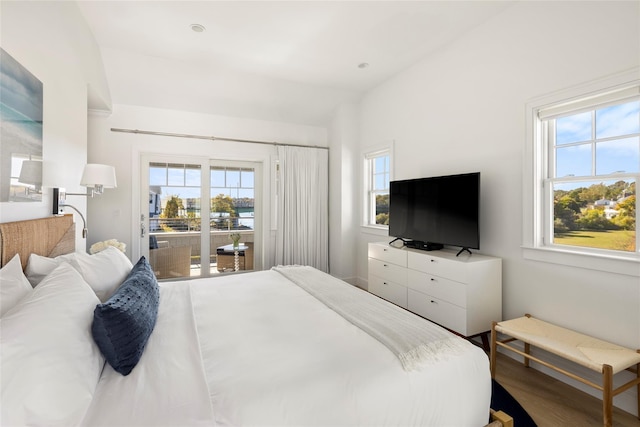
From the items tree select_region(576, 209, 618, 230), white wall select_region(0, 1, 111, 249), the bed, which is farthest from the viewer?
tree select_region(576, 209, 618, 230)

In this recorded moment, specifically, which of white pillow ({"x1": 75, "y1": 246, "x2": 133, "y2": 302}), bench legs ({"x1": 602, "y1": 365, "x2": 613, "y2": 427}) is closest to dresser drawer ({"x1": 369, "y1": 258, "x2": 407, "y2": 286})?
bench legs ({"x1": 602, "y1": 365, "x2": 613, "y2": 427})

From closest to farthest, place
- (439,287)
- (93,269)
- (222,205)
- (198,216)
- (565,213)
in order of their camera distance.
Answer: (93,269) → (565,213) → (439,287) → (198,216) → (222,205)

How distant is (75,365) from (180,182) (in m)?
3.63

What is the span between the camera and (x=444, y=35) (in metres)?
3.08

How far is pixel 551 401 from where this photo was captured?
2035 millimetres

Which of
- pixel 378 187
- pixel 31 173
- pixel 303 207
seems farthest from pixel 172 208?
pixel 378 187

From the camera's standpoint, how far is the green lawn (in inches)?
80.0

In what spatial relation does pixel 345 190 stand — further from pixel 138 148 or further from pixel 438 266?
pixel 138 148

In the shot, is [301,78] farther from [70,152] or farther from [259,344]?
[259,344]

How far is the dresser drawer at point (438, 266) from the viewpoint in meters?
2.60

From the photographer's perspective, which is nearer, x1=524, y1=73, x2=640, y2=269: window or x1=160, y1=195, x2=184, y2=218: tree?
x1=524, y1=73, x2=640, y2=269: window

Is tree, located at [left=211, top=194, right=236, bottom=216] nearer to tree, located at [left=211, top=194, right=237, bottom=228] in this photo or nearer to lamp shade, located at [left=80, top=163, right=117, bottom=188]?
tree, located at [left=211, top=194, right=237, bottom=228]

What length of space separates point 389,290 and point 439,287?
768 millimetres

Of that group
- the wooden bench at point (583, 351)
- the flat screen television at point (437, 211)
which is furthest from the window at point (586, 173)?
the wooden bench at point (583, 351)
